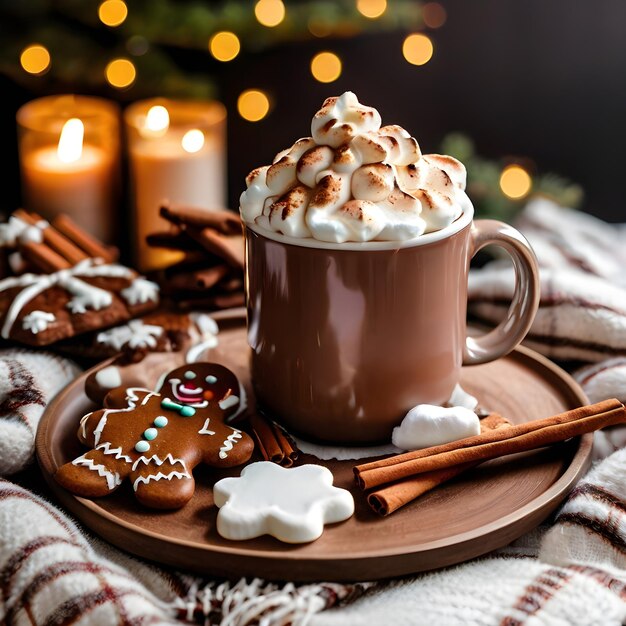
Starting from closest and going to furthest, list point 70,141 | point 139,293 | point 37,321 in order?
point 37,321, point 139,293, point 70,141

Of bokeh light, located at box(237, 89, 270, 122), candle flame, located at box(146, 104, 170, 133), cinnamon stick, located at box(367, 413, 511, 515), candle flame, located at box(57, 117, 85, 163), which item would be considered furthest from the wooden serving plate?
bokeh light, located at box(237, 89, 270, 122)

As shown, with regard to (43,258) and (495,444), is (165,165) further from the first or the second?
(495,444)

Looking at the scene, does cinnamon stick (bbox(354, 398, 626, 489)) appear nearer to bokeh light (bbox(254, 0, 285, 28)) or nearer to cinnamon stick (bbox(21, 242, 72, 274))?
cinnamon stick (bbox(21, 242, 72, 274))

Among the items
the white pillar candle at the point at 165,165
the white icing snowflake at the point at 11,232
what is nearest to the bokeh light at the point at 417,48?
the white pillar candle at the point at 165,165

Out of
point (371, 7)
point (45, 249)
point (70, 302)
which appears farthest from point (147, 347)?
point (371, 7)

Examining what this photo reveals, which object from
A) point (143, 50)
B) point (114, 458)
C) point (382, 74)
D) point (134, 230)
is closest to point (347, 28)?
point (382, 74)

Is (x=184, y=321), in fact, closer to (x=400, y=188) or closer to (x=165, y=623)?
(x=400, y=188)
